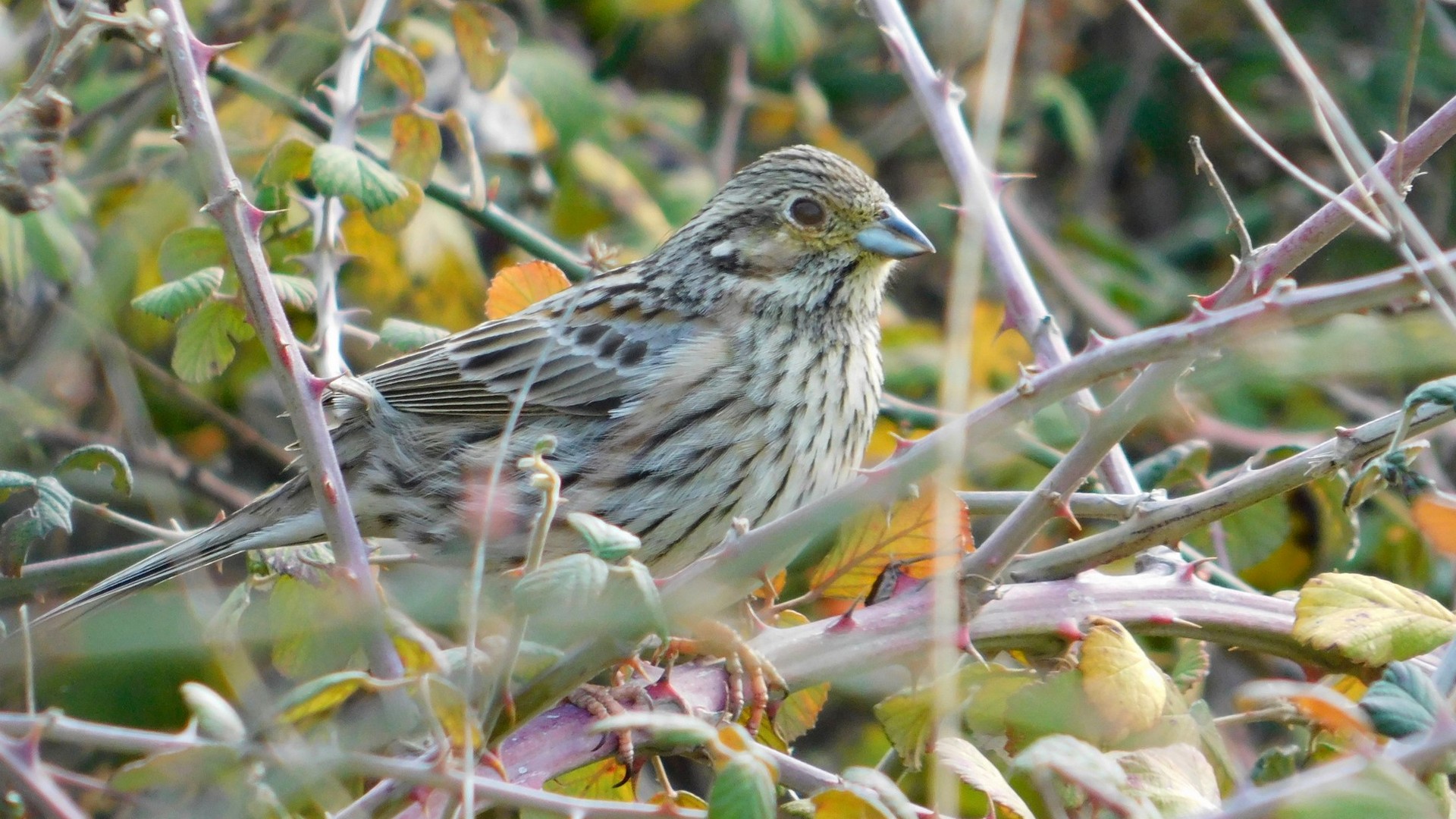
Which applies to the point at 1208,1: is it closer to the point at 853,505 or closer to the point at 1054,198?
the point at 1054,198

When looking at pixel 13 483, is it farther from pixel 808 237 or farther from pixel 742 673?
pixel 808 237

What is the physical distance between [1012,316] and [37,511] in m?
1.46

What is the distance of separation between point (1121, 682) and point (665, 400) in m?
1.40

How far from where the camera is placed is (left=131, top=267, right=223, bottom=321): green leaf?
2199 mm

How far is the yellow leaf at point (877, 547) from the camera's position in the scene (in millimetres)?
2031

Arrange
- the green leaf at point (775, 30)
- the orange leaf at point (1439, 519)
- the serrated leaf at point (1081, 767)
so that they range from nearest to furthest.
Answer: the serrated leaf at point (1081, 767)
the orange leaf at point (1439, 519)
the green leaf at point (775, 30)

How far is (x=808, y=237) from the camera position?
3.14 m

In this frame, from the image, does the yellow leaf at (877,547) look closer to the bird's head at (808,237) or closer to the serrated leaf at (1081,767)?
the serrated leaf at (1081,767)

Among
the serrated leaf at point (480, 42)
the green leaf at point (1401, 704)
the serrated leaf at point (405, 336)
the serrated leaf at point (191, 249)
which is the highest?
the serrated leaf at point (480, 42)

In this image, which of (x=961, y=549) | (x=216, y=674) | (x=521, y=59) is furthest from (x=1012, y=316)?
Answer: (x=521, y=59)

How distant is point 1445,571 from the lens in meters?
3.44

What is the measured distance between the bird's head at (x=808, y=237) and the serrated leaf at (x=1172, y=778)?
140cm

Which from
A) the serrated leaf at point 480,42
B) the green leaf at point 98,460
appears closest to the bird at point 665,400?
the serrated leaf at point 480,42

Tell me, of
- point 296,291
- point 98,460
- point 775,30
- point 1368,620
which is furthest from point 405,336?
point 775,30
